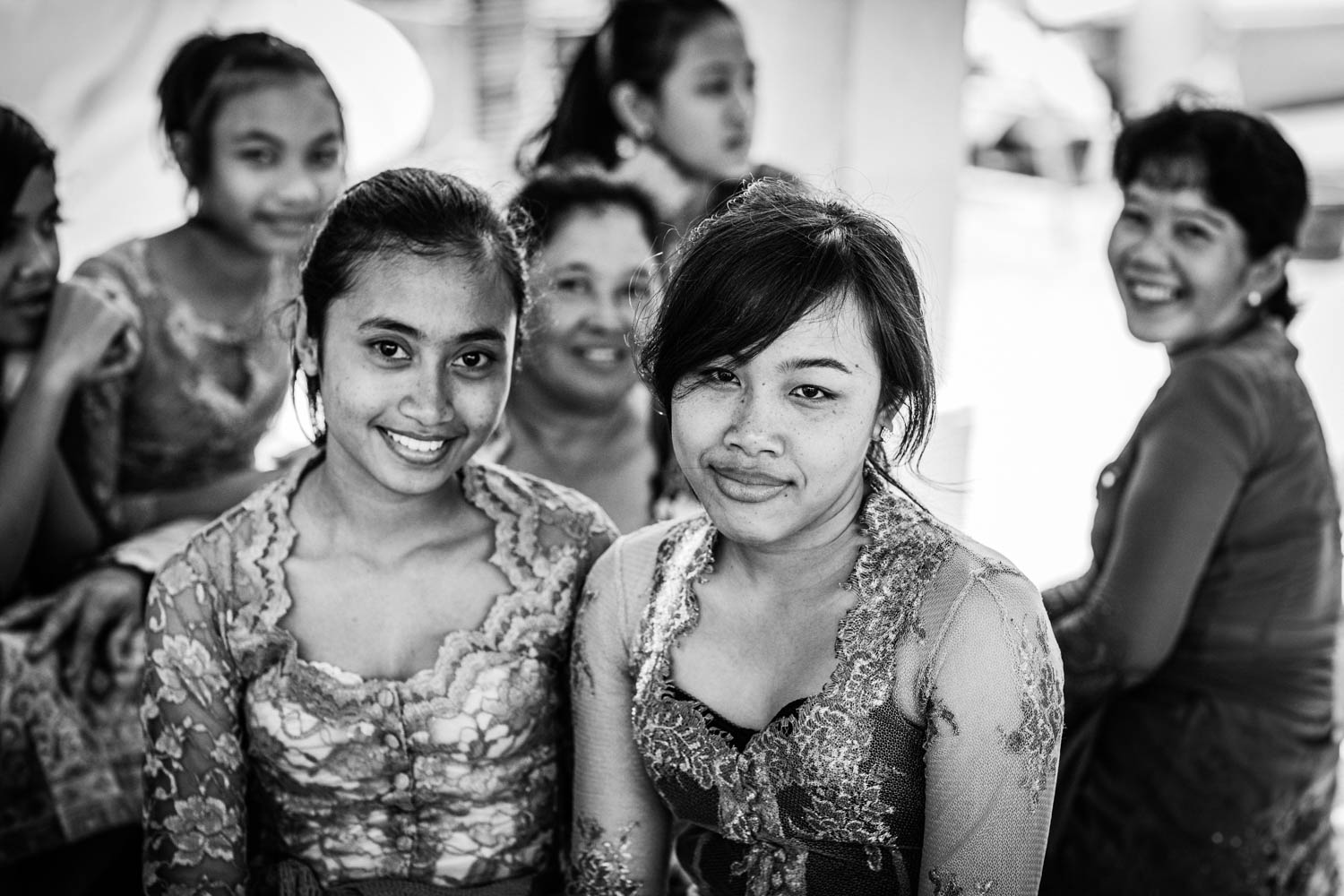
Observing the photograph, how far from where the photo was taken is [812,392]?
165 centimetres

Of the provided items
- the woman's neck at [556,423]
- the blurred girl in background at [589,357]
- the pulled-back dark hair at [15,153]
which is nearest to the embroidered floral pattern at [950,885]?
the blurred girl in background at [589,357]

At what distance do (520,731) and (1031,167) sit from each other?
1092cm

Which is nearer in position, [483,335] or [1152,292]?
[483,335]

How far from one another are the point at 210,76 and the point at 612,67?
1.06 metres

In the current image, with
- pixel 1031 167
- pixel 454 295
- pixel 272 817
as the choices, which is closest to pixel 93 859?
pixel 272 817

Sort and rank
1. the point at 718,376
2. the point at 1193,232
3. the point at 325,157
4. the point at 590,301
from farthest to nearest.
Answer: the point at 325,157 < the point at 590,301 < the point at 1193,232 < the point at 718,376

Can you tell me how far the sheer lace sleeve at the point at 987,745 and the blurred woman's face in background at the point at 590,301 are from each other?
1.28m

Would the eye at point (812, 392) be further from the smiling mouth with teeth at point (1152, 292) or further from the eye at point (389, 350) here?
the smiling mouth with teeth at point (1152, 292)

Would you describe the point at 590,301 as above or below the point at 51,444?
above

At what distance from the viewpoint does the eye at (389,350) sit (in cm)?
188

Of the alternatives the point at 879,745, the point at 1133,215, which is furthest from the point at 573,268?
the point at 879,745

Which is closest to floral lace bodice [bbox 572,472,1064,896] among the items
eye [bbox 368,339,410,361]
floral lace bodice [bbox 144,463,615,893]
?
floral lace bodice [bbox 144,463,615,893]

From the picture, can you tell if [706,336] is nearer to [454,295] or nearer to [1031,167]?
[454,295]

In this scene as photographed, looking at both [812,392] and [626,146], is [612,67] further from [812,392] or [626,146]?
[812,392]
